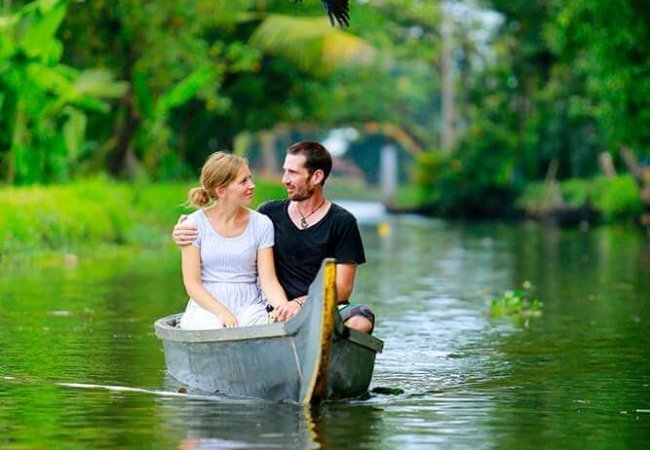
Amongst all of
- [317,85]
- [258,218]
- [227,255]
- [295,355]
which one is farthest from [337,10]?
[317,85]


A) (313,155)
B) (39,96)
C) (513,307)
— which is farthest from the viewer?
(39,96)

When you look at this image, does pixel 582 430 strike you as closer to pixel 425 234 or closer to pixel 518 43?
pixel 425 234

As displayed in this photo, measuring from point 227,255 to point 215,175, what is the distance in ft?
2.05

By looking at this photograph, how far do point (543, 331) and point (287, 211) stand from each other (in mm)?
5745

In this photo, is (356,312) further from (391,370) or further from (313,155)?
(391,370)

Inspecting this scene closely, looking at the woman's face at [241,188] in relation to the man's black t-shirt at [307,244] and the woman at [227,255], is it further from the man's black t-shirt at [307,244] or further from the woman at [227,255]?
the man's black t-shirt at [307,244]

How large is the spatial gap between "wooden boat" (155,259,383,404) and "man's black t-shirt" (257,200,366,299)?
841 millimetres

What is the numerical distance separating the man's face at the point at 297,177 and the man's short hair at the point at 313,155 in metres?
0.03

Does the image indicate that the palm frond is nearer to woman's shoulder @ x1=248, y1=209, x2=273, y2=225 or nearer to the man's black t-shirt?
the man's black t-shirt

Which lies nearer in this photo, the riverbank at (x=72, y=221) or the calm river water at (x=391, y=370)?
the calm river water at (x=391, y=370)

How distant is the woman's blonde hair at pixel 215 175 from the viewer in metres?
12.0

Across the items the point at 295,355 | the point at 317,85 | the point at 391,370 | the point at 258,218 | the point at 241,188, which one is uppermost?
the point at 317,85

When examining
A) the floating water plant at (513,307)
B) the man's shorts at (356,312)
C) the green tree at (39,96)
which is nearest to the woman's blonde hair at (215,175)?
the man's shorts at (356,312)

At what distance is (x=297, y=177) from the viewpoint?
12.0m
